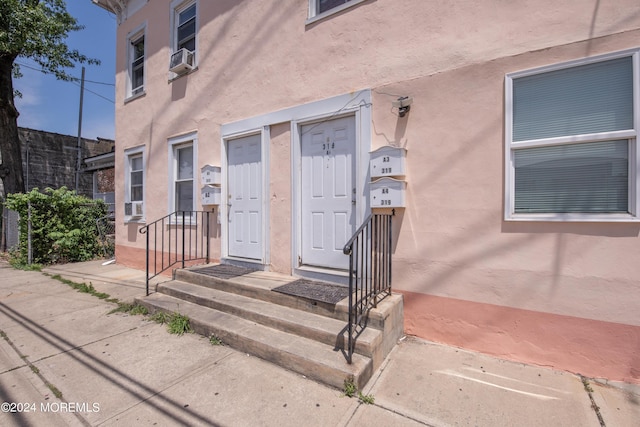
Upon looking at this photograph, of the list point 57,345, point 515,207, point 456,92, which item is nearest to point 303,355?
point 515,207

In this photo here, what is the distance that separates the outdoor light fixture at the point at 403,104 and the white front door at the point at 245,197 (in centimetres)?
214

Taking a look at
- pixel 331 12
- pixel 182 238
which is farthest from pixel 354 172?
pixel 182 238

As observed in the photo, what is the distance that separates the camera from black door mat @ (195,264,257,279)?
4188 mm

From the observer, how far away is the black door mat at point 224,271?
4.19 metres

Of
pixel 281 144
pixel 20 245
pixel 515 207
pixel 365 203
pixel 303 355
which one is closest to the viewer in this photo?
pixel 303 355

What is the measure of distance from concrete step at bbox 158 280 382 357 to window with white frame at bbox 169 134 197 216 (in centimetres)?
192

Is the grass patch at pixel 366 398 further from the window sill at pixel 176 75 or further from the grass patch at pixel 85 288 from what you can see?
the window sill at pixel 176 75

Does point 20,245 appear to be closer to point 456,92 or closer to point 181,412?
point 181,412

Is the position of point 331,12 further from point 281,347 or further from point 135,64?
point 135,64

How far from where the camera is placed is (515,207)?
2.83m

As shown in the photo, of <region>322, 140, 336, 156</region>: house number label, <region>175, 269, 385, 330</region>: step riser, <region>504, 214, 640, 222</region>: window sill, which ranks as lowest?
<region>175, 269, 385, 330</region>: step riser

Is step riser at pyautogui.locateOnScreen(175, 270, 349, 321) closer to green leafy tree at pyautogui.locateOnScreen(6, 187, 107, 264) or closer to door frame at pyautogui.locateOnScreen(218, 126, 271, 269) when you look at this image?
door frame at pyautogui.locateOnScreen(218, 126, 271, 269)

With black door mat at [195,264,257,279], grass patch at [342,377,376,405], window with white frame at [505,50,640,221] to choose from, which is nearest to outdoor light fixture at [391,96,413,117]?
window with white frame at [505,50,640,221]

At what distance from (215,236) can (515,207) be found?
416cm
